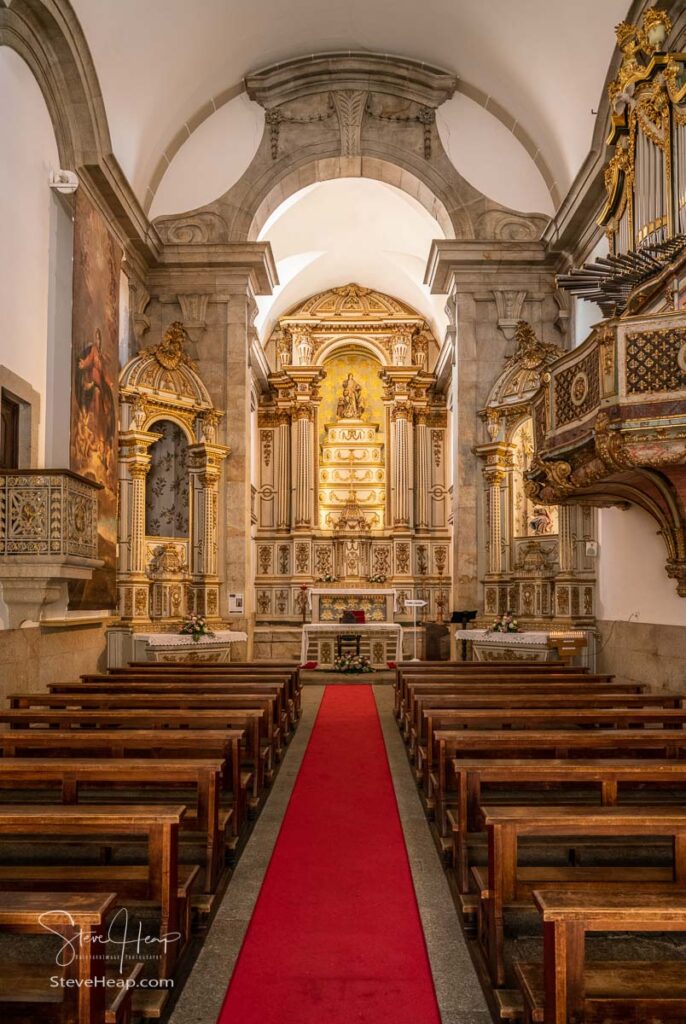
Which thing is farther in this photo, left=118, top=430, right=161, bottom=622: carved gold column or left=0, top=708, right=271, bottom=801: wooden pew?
left=118, top=430, right=161, bottom=622: carved gold column

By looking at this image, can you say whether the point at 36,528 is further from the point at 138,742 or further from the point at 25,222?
the point at 25,222

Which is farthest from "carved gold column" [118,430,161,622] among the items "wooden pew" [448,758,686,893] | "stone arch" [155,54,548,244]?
"wooden pew" [448,758,686,893]

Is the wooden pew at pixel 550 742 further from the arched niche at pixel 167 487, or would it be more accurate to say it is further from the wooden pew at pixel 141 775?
the arched niche at pixel 167 487

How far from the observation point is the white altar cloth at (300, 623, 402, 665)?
559 inches

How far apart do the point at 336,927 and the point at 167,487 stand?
11.0 m

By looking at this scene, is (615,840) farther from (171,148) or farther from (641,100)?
(171,148)

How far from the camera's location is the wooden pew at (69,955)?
2.28 metres

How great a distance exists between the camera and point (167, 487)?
14.0 m

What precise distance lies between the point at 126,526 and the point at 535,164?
920cm

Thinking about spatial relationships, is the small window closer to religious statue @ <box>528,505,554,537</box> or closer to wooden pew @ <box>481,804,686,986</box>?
wooden pew @ <box>481,804,686,986</box>

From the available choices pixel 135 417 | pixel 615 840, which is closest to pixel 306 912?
pixel 615 840

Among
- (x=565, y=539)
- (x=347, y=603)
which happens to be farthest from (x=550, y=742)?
(x=347, y=603)

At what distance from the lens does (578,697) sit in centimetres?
641

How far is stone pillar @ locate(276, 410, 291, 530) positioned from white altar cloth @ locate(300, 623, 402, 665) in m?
4.58
